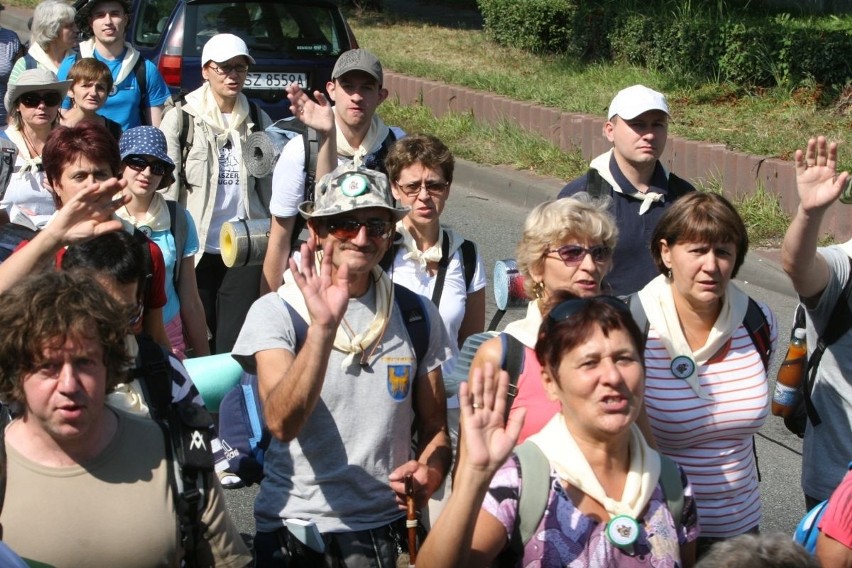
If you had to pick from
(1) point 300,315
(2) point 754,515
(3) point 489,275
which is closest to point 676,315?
(2) point 754,515

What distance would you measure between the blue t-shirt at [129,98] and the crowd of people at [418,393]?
139 inches

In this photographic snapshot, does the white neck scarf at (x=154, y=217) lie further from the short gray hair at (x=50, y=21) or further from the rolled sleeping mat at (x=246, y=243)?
the short gray hair at (x=50, y=21)

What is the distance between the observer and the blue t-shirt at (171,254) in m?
5.35

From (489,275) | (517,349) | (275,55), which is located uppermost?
(517,349)

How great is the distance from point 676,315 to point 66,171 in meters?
2.41

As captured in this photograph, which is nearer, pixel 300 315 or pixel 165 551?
pixel 165 551

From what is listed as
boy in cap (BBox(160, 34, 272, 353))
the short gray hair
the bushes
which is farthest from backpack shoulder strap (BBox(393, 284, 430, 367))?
the bushes

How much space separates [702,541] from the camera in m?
3.99

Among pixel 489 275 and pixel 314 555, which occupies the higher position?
pixel 314 555

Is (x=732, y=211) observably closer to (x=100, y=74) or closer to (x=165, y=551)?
(x=165, y=551)

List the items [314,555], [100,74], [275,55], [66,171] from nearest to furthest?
1. [314,555]
2. [66,171]
3. [100,74]
4. [275,55]

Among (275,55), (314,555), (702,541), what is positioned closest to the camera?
(314,555)

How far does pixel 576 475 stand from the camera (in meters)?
3.20

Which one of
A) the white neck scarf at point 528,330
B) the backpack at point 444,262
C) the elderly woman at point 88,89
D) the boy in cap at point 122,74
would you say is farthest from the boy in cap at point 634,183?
the boy in cap at point 122,74
